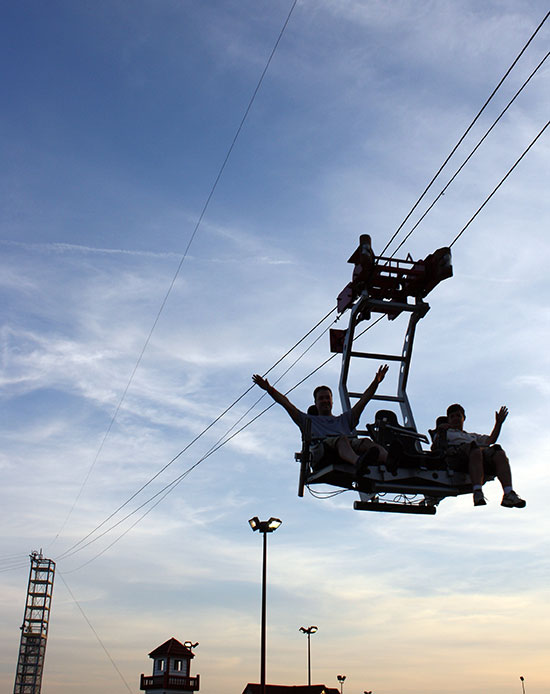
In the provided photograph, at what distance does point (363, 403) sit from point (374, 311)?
64.5 inches

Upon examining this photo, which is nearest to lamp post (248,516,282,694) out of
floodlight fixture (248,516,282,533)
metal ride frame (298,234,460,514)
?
floodlight fixture (248,516,282,533)

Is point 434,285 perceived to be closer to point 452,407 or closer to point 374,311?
point 374,311

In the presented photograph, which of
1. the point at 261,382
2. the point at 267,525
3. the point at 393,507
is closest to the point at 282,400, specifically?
Answer: the point at 261,382

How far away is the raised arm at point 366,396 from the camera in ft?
33.4

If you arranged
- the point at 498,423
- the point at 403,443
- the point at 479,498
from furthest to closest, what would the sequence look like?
the point at 498,423, the point at 403,443, the point at 479,498

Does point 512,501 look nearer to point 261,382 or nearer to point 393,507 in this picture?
point 393,507

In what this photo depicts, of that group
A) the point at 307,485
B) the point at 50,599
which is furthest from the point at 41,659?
the point at 307,485

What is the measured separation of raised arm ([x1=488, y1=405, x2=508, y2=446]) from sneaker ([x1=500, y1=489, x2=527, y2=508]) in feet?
3.37

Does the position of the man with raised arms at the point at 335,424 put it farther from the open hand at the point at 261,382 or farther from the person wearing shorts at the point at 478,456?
the person wearing shorts at the point at 478,456

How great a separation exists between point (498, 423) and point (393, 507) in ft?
6.42

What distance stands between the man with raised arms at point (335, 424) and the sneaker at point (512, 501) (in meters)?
1.61

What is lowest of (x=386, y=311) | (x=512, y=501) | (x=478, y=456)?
(x=512, y=501)

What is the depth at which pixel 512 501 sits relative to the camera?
28.8 ft

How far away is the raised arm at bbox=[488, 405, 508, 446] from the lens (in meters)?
9.76
